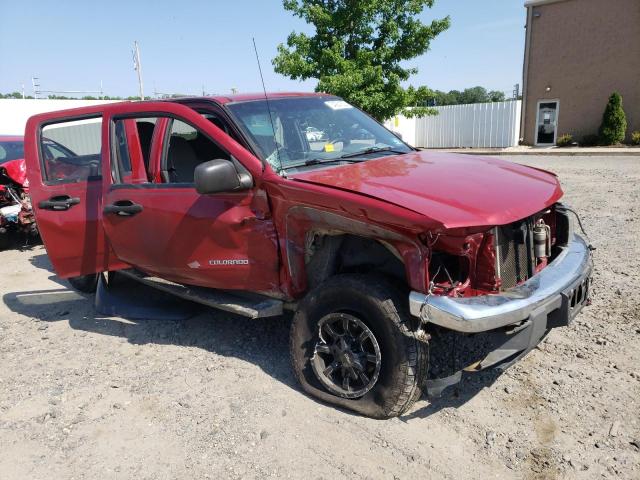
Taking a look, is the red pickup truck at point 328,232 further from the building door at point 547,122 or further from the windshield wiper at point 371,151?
the building door at point 547,122

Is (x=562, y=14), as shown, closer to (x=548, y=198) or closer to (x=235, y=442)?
(x=548, y=198)

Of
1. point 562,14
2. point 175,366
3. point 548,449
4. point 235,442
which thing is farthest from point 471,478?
point 562,14

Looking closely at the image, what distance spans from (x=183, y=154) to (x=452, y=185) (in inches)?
88.4

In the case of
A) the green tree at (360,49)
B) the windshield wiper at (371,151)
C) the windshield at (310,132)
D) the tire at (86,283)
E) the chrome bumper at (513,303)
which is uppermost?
the green tree at (360,49)

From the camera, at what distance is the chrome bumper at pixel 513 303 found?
2.58 metres

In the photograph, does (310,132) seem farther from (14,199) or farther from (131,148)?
(14,199)

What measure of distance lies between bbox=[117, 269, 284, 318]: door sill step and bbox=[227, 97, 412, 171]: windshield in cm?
95

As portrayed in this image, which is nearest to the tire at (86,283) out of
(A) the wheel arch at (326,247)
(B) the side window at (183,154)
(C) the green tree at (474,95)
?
(B) the side window at (183,154)

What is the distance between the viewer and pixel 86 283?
561 centimetres

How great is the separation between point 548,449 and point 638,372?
1.13 metres

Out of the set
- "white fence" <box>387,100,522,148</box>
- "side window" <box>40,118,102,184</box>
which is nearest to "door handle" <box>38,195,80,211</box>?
"side window" <box>40,118,102,184</box>

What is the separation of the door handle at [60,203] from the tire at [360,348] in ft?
Answer: 7.84

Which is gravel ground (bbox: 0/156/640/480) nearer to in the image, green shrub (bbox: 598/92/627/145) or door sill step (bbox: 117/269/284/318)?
door sill step (bbox: 117/269/284/318)

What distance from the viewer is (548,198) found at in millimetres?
3158
